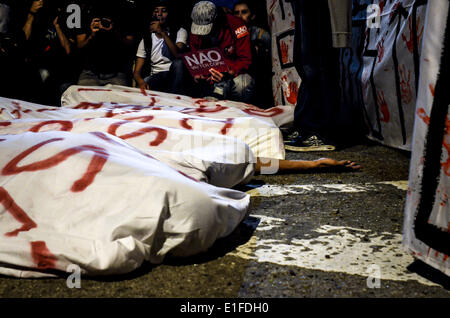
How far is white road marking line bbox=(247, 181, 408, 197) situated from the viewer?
241 centimetres

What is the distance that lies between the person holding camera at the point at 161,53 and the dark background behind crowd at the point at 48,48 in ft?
0.64

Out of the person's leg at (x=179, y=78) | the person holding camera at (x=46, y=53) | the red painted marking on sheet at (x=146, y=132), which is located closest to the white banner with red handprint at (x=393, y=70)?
the red painted marking on sheet at (x=146, y=132)

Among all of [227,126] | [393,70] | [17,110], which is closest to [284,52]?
[393,70]

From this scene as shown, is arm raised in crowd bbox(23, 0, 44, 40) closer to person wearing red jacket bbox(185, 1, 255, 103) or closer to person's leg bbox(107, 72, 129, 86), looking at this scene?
person's leg bbox(107, 72, 129, 86)

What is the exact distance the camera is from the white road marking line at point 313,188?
2.41 metres

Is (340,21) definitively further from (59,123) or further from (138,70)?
(138,70)

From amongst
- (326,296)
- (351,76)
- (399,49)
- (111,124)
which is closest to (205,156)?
(111,124)

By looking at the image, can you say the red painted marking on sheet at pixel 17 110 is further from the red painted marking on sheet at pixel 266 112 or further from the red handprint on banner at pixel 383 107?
the red handprint on banner at pixel 383 107

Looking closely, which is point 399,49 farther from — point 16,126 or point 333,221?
point 16,126

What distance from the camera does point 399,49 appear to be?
3375 millimetres

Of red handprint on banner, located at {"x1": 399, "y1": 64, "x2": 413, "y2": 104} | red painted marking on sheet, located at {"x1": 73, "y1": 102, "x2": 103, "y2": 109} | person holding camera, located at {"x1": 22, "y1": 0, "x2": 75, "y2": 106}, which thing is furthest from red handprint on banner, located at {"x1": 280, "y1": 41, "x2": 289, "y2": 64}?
person holding camera, located at {"x1": 22, "y1": 0, "x2": 75, "y2": 106}

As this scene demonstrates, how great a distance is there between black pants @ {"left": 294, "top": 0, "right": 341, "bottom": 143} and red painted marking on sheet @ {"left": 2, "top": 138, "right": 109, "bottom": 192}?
2541 mm

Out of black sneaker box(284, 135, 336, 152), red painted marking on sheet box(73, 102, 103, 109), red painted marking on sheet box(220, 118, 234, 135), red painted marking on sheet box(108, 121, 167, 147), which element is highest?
red painted marking on sheet box(108, 121, 167, 147)

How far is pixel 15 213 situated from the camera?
1.44m
